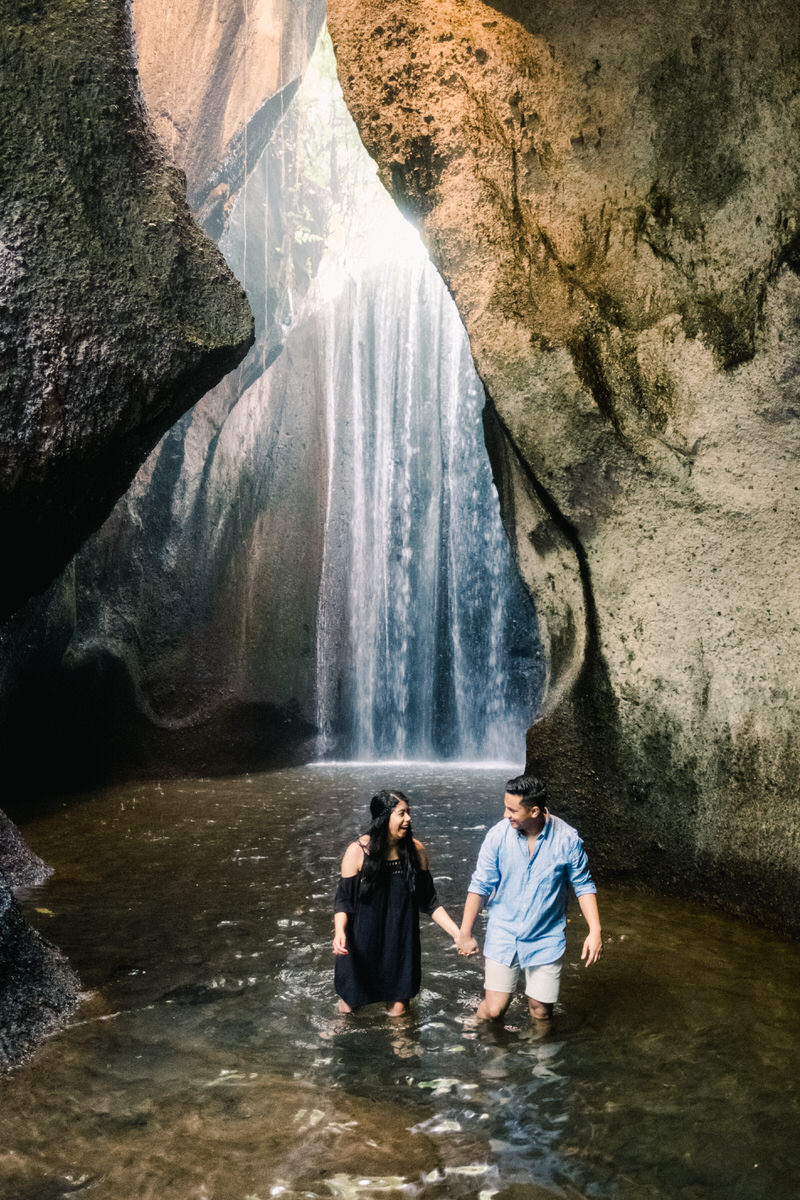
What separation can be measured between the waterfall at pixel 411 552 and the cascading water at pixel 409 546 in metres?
0.02

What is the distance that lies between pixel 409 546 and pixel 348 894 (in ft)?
42.3

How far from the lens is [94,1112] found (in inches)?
148

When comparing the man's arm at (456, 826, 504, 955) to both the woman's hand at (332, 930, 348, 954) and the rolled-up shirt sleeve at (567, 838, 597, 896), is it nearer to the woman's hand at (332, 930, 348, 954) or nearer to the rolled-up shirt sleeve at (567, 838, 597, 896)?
the rolled-up shirt sleeve at (567, 838, 597, 896)

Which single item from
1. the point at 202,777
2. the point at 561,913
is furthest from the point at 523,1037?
the point at 202,777

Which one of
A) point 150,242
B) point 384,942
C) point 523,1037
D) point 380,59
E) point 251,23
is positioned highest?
point 251,23

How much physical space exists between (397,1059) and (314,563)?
40.9 feet

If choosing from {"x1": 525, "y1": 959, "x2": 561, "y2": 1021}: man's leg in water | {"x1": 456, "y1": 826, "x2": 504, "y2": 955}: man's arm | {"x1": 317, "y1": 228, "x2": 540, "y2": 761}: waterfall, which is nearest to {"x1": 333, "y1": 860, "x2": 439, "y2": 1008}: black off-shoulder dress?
{"x1": 456, "y1": 826, "x2": 504, "y2": 955}: man's arm

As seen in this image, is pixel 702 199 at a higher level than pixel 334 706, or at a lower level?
higher

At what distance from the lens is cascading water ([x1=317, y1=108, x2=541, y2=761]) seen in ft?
53.4

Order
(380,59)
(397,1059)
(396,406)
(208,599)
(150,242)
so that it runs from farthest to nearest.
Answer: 1. (396,406)
2. (208,599)
3. (380,59)
4. (150,242)
5. (397,1059)

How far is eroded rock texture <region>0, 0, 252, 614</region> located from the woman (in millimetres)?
2900

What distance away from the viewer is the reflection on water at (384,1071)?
3344mm

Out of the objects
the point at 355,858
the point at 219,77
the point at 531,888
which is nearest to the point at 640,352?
the point at 531,888

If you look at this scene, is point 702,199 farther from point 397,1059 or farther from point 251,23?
point 251,23
